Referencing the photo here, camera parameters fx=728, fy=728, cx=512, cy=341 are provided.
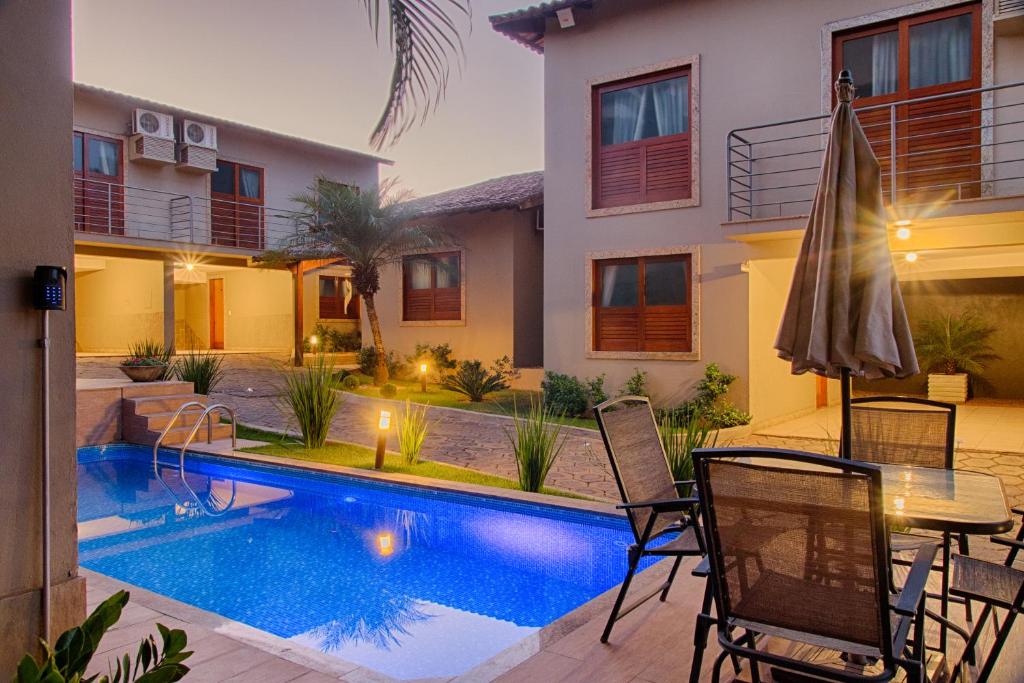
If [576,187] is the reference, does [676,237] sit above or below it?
below

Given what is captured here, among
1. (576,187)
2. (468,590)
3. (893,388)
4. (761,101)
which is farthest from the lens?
(893,388)

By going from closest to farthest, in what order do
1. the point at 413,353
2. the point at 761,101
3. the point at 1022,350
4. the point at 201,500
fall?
the point at 201,500 → the point at 761,101 → the point at 1022,350 → the point at 413,353

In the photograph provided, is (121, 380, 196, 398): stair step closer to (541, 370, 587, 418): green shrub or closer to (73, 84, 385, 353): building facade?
(541, 370, 587, 418): green shrub

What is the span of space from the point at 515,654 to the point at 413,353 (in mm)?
13730

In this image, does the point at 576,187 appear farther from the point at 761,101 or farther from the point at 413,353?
the point at 413,353

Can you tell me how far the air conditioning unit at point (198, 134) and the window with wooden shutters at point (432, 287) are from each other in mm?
6191

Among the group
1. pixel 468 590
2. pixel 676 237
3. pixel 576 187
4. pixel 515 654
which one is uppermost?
pixel 576 187

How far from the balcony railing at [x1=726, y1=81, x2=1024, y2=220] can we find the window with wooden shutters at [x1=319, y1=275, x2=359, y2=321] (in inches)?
541

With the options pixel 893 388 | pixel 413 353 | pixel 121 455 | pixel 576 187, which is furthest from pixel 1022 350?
pixel 121 455

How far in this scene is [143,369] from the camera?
1038 centimetres

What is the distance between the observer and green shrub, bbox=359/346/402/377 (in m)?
16.4

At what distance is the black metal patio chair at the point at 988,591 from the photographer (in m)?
2.44

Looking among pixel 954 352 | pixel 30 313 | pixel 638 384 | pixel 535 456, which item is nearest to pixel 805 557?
pixel 30 313

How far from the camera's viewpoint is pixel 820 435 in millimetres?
9477
